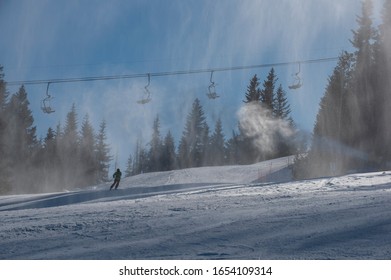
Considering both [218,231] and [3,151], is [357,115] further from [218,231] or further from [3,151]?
[218,231]

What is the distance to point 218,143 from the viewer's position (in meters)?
73.3

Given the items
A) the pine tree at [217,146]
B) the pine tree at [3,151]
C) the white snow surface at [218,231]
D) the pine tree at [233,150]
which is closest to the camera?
the white snow surface at [218,231]

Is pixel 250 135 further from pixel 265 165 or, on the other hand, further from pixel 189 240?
pixel 189 240

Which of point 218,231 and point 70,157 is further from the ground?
point 70,157

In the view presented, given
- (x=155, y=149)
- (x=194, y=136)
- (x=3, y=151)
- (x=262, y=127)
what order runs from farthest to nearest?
(x=155, y=149) < (x=194, y=136) < (x=262, y=127) < (x=3, y=151)

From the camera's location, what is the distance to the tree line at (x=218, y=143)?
58.6 m

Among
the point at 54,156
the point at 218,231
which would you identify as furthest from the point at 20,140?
the point at 218,231

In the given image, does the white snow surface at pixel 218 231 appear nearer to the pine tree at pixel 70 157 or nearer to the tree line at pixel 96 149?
the tree line at pixel 96 149

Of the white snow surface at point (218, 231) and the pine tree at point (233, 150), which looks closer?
the white snow surface at point (218, 231)

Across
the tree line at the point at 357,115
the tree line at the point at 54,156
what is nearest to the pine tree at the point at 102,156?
the tree line at the point at 54,156

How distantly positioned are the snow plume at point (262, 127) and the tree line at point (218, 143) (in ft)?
0.30

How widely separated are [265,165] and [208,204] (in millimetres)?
33807

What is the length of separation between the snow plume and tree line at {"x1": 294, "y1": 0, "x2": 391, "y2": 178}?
15661mm

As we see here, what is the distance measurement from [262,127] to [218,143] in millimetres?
14410
